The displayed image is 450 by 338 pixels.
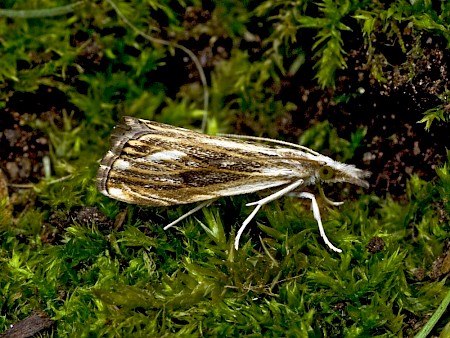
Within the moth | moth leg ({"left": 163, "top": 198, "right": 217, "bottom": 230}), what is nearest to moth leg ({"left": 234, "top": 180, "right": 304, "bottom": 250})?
the moth

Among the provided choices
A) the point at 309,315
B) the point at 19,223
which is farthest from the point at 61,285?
the point at 309,315

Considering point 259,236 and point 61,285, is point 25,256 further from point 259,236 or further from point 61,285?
point 259,236

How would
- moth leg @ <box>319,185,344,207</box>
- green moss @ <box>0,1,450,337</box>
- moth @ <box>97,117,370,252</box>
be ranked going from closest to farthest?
green moss @ <box>0,1,450,337</box> → moth @ <box>97,117,370,252</box> → moth leg @ <box>319,185,344,207</box>

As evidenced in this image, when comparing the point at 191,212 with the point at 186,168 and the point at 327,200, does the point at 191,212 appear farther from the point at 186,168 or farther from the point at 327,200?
the point at 327,200

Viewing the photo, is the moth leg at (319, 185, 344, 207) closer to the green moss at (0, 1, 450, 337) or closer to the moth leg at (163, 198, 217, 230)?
the green moss at (0, 1, 450, 337)

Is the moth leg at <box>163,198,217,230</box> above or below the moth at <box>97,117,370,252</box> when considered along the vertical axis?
below

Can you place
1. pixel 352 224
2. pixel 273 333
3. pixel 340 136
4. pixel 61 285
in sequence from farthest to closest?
pixel 340 136 → pixel 352 224 → pixel 61 285 → pixel 273 333
